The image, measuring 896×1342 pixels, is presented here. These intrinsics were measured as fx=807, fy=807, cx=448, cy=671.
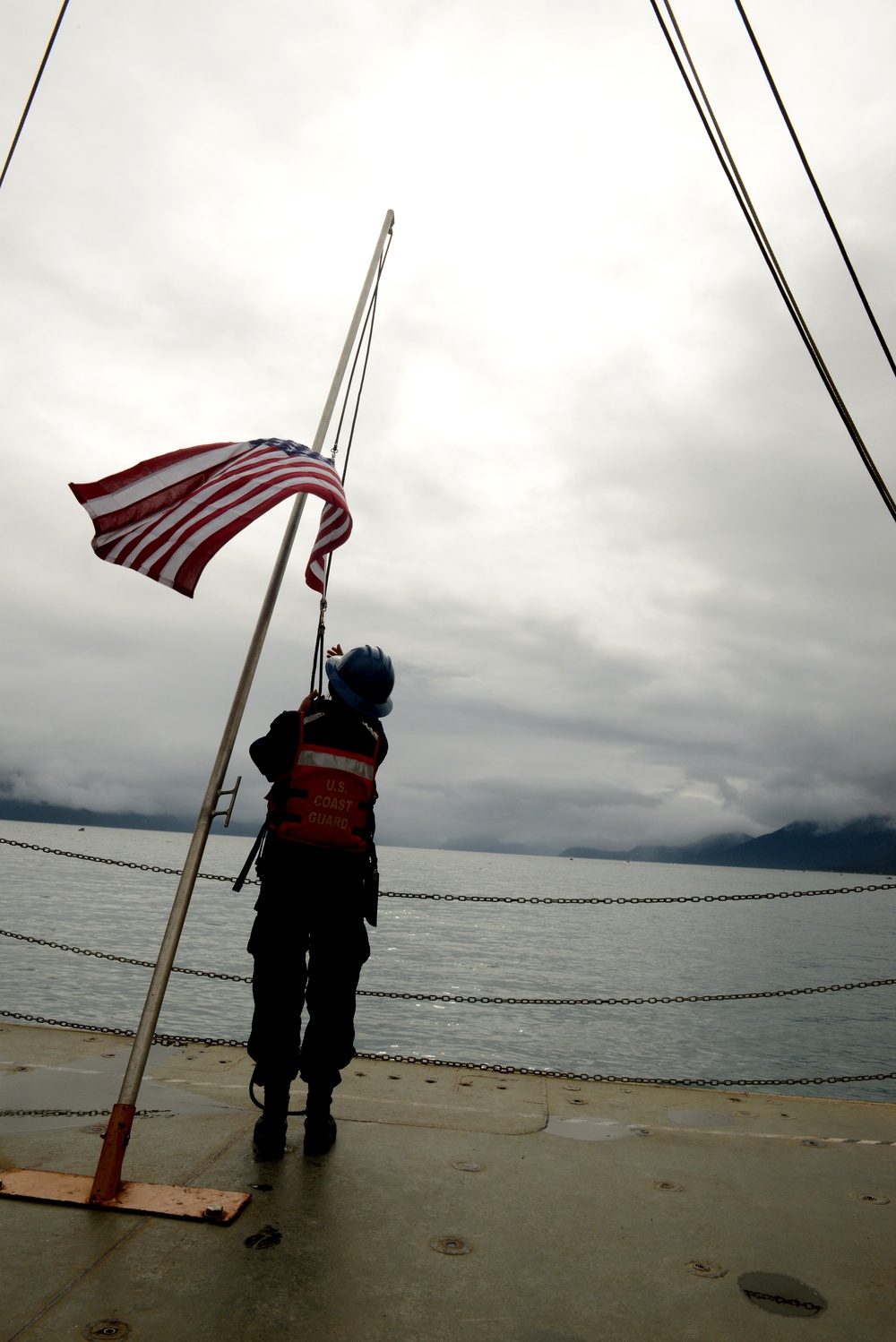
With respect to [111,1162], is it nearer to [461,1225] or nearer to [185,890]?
[185,890]

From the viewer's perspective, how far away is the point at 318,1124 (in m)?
3.38

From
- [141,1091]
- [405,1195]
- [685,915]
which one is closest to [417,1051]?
[141,1091]

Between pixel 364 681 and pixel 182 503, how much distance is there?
1101 mm

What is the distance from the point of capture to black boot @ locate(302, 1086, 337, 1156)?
3.36 m

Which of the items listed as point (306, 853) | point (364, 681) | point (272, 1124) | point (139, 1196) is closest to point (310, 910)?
point (306, 853)

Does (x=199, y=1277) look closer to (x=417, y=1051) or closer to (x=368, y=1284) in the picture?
(x=368, y=1284)

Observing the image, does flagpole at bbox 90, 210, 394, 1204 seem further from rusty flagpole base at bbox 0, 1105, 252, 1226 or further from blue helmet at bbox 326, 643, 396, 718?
blue helmet at bbox 326, 643, 396, 718

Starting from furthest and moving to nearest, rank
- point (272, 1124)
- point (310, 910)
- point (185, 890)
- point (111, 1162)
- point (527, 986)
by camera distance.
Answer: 1. point (527, 986)
2. point (310, 910)
3. point (272, 1124)
4. point (185, 890)
5. point (111, 1162)

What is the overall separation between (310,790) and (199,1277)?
164 cm

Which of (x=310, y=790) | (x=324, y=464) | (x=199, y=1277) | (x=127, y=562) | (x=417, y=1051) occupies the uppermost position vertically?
(x=324, y=464)

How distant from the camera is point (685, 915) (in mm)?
79688

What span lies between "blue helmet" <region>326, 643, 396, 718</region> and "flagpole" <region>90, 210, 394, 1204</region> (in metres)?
0.39

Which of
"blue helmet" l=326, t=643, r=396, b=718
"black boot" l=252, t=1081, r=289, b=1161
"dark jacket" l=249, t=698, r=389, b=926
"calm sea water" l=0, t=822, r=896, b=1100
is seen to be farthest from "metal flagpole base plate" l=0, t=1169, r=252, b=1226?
"calm sea water" l=0, t=822, r=896, b=1100

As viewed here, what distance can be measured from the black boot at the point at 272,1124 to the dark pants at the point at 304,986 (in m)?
0.05
